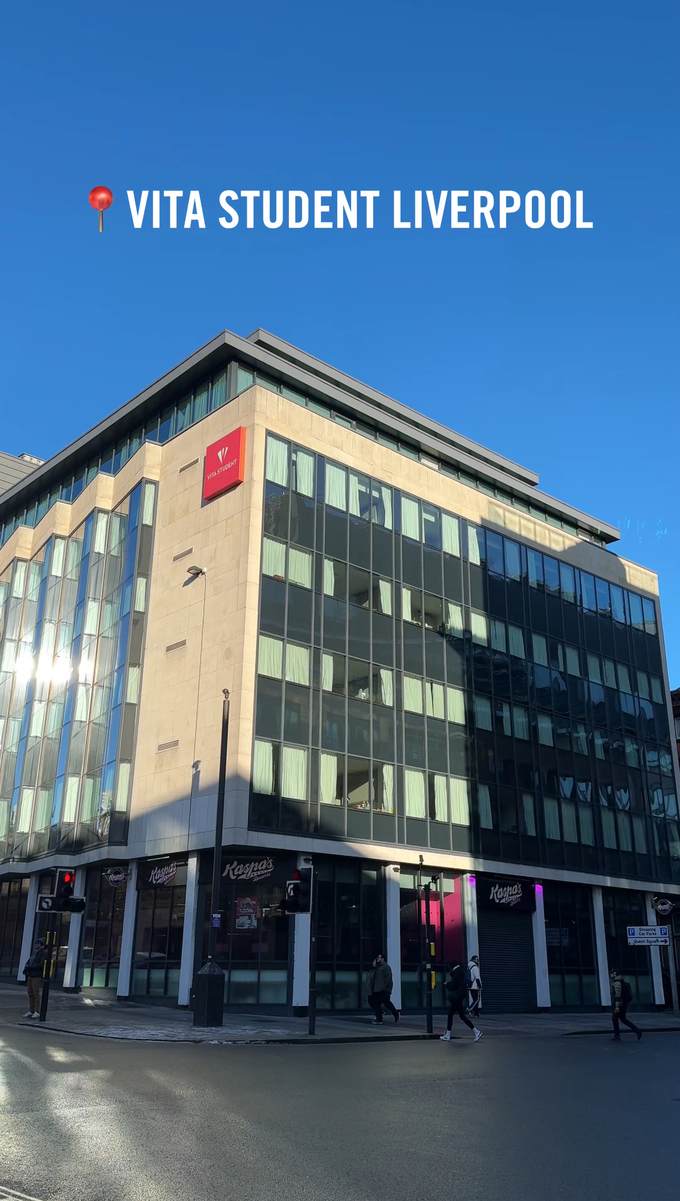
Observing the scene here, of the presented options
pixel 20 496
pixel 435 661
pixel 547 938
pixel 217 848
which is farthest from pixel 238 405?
pixel 547 938

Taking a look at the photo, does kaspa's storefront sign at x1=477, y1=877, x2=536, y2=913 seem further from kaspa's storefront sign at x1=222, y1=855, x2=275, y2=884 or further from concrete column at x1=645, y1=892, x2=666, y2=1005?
kaspa's storefront sign at x1=222, y1=855, x2=275, y2=884

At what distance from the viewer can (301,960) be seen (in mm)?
28906

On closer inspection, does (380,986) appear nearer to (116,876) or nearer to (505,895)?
(116,876)

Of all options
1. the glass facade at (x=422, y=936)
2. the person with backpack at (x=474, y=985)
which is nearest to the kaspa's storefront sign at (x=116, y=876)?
the glass facade at (x=422, y=936)

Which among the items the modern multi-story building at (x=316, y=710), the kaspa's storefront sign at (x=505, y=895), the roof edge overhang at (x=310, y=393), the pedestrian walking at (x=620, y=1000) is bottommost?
the pedestrian walking at (x=620, y=1000)

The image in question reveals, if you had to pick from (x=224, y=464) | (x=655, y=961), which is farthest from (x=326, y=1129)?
(x=655, y=961)

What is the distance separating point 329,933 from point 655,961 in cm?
2057

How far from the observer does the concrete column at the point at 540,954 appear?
124ft

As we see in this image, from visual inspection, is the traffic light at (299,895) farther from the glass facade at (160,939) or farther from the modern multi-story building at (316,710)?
the glass facade at (160,939)

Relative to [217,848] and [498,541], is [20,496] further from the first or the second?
[217,848]

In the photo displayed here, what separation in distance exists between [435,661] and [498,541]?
25.8ft

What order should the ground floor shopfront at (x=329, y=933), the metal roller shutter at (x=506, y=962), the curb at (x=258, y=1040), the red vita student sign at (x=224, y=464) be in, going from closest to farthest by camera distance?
the curb at (x=258, y=1040)
the ground floor shopfront at (x=329, y=933)
the red vita student sign at (x=224, y=464)
the metal roller shutter at (x=506, y=962)

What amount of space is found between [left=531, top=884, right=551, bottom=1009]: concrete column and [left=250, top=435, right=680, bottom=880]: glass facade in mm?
1921

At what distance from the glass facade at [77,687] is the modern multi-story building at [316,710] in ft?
0.45
